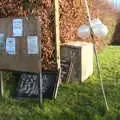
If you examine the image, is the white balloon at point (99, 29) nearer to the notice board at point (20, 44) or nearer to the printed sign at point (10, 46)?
the notice board at point (20, 44)

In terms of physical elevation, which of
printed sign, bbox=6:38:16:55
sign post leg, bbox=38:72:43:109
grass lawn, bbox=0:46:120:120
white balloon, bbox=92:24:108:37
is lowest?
grass lawn, bbox=0:46:120:120

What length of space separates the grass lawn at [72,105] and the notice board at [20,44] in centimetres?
72

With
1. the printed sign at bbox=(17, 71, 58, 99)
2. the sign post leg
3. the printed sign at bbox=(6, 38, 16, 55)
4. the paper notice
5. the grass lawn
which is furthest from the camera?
the printed sign at bbox=(17, 71, 58, 99)

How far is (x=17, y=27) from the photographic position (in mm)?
7270

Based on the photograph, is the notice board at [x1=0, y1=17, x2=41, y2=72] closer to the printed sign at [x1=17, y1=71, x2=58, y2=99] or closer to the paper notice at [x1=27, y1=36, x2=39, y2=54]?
the paper notice at [x1=27, y1=36, x2=39, y2=54]

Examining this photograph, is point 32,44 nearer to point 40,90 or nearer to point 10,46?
point 10,46

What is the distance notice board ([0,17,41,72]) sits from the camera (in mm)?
7051

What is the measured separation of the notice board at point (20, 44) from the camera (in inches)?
278

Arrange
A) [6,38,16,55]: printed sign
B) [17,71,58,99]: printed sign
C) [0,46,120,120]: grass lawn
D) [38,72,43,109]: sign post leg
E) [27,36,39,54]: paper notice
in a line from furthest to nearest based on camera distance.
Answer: [17,71,58,99]: printed sign, [6,38,16,55]: printed sign, [38,72,43,109]: sign post leg, [27,36,39,54]: paper notice, [0,46,120,120]: grass lawn

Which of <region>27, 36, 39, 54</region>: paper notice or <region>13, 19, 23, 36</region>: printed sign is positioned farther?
<region>13, 19, 23, 36</region>: printed sign

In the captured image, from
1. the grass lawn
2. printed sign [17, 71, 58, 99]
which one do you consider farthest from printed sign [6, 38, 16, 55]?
the grass lawn

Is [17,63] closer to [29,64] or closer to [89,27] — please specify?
[29,64]

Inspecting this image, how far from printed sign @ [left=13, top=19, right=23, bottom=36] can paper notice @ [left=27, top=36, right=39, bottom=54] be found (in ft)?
0.79

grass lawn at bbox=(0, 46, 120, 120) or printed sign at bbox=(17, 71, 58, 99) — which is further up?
printed sign at bbox=(17, 71, 58, 99)
